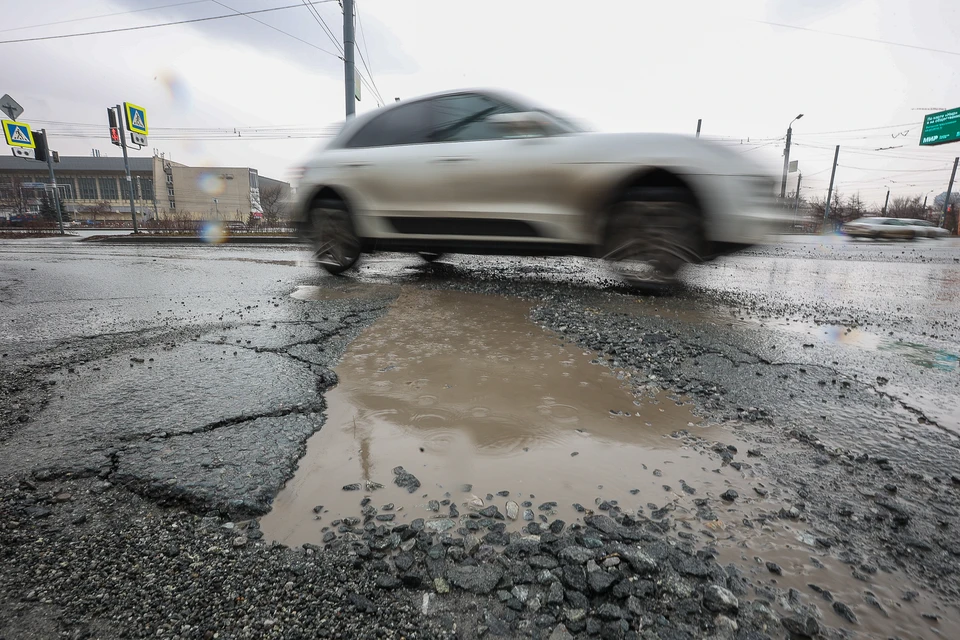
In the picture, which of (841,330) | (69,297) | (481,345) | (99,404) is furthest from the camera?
(69,297)

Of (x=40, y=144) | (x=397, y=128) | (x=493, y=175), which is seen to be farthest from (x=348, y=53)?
(x=40, y=144)

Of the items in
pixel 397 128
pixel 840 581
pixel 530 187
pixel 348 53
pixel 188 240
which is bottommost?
pixel 840 581

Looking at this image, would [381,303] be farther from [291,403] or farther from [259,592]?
[259,592]

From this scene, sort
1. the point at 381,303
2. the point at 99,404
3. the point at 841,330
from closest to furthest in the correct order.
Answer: the point at 99,404 → the point at 841,330 → the point at 381,303

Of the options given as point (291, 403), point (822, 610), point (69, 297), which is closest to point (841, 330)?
point (822, 610)

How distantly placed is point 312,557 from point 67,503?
2.59 feet

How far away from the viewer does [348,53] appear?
9523mm

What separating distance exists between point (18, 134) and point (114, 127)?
5.80 meters

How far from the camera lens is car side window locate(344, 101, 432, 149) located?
4.33 m

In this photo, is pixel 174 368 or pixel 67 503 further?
pixel 174 368

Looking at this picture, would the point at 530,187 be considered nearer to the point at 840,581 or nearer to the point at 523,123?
the point at 523,123

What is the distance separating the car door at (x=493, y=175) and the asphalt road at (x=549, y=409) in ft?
2.09

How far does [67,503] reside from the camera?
128 cm

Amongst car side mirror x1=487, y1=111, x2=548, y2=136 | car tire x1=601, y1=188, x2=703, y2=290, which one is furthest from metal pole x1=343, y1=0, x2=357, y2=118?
car tire x1=601, y1=188, x2=703, y2=290
